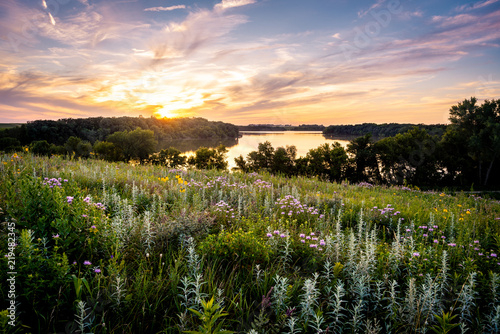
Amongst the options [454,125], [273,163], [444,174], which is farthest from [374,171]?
[273,163]

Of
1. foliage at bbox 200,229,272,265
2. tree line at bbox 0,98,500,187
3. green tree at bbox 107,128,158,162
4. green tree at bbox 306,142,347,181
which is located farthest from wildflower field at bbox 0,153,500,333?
green tree at bbox 107,128,158,162

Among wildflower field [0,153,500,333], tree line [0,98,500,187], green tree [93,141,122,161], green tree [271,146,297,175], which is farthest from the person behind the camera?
green tree [93,141,122,161]

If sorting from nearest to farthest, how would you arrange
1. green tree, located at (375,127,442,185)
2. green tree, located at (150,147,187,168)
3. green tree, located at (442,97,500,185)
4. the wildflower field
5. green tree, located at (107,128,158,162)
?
1. the wildflower field
2. green tree, located at (442,97,500,185)
3. green tree, located at (375,127,442,185)
4. green tree, located at (150,147,187,168)
5. green tree, located at (107,128,158,162)

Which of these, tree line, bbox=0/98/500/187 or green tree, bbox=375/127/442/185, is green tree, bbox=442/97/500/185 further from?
green tree, bbox=375/127/442/185

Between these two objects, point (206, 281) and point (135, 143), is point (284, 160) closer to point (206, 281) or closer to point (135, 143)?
point (135, 143)

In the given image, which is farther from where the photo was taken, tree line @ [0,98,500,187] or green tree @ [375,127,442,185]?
green tree @ [375,127,442,185]

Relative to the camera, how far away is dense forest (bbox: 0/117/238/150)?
65625 millimetres

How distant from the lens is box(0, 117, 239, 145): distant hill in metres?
66.9

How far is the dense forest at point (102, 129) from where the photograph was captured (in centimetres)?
6562

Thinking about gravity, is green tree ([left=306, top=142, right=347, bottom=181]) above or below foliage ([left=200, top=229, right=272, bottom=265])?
below

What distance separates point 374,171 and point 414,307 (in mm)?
55178

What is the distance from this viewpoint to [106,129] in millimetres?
89250

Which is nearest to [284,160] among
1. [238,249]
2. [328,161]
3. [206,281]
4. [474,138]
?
[328,161]

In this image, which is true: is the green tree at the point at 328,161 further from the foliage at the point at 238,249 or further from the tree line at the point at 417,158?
the foliage at the point at 238,249
